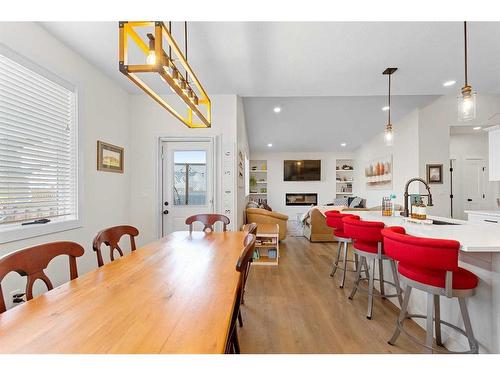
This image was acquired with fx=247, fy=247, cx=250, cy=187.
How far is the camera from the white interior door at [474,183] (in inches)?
247

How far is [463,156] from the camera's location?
6.48 metres

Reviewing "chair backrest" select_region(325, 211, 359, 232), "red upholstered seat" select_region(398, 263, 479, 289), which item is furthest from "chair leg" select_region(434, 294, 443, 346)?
"chair backrest" select_region(325, 211, 359, 232)

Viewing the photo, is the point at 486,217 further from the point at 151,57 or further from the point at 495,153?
the point at 151,57

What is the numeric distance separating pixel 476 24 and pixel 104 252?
4.64m

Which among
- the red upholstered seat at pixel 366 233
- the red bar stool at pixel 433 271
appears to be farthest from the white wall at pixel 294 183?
the red bar stool at pixel 433 271

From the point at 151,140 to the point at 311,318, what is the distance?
3234 mm

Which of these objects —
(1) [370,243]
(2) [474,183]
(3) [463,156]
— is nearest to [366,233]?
(1) [370,243]

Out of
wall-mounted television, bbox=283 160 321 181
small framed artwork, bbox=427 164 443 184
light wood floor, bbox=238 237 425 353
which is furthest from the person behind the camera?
wall-mounted television, bbox=283 160 321 181

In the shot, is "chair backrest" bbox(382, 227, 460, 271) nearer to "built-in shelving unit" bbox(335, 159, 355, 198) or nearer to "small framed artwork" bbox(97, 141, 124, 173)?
"small framed artwork" bbox(97, 141, 124, 173)

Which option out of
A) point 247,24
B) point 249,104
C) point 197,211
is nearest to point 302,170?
point 249,104

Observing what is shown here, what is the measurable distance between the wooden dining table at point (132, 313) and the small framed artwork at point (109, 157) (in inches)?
80.1

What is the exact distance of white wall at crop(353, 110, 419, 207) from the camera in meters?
5.26

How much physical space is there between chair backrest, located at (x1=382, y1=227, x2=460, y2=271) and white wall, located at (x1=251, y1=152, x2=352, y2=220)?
715 cm

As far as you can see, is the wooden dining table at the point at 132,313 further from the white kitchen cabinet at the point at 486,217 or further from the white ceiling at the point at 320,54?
the white kitchen cabinet at the point at 486,217
